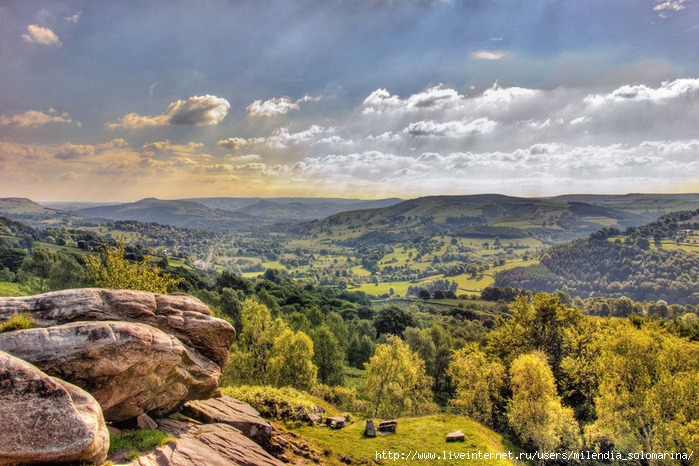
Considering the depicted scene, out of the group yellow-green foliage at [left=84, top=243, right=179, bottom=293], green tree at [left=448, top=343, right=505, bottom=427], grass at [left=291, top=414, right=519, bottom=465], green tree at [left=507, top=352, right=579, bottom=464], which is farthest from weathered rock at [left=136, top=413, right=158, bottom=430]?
green tree at [left=448, top=343, right=505, bottom=427]

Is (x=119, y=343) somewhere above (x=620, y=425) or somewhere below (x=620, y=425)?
above

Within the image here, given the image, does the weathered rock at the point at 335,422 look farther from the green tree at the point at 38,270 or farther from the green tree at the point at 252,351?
the green tree at the point at 38,270

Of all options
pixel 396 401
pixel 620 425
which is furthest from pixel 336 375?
pixel 620 425

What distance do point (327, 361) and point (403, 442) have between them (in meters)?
34.9

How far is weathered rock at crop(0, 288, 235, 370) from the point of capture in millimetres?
18422

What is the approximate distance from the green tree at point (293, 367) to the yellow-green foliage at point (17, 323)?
29919mm

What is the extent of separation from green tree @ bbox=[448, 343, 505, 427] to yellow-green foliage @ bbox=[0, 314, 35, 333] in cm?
4227

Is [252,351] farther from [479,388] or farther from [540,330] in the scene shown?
[540,330]

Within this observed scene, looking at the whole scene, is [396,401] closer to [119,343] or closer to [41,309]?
[119,343]

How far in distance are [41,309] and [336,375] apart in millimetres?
50048

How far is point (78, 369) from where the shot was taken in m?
16.4

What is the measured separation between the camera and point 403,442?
27.7 metres

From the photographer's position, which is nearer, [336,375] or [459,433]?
[459,433]

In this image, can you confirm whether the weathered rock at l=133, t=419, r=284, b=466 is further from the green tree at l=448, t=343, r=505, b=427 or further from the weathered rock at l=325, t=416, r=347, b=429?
the green tree at l=448, t=343, r=505, b=427
